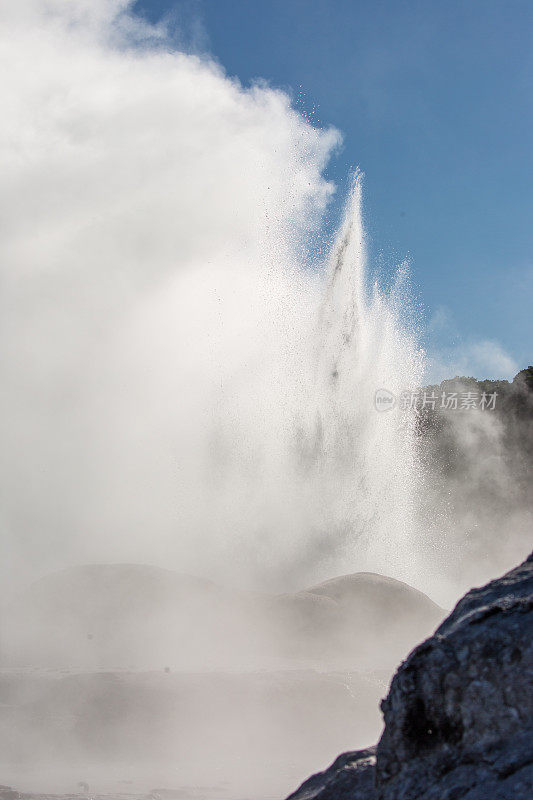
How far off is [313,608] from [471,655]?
18.9 meters

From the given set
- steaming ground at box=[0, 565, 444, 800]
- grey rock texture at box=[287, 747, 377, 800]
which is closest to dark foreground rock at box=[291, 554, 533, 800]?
grey rock texture at box=[287, 747, 377, 800]

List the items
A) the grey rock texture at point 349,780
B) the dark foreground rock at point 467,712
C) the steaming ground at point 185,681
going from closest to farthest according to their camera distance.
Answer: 1. the dark foreground rock at point 467,712
2. the grey rock texture at point 349,780
3. the steaming ground at point 185,681

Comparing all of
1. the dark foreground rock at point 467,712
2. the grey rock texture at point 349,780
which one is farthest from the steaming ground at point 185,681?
the dark foreground rock at point 467,712

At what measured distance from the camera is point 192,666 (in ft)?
50.5

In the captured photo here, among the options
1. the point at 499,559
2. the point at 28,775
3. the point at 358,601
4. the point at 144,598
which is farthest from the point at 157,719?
the point at 499,559

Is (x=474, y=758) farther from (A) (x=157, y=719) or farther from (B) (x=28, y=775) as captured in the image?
(A) (x=157, y=719)

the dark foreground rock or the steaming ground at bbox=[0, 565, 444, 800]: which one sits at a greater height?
the steaming ground at bbox=[0, 565, 444, 800]

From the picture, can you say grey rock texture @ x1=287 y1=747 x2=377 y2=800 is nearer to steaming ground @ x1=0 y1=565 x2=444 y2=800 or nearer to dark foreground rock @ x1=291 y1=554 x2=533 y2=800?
dark foreground rock @ x1=291 y1=554 x2=533 y2=800

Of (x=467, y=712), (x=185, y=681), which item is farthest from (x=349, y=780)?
(x=185, y=681)

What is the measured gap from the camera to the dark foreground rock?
2092 mm

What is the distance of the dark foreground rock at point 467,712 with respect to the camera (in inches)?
82.4

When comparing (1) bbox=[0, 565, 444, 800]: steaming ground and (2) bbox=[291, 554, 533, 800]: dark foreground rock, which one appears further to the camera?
(1) bbox=[0, 565, 444, 800]: steaming ground

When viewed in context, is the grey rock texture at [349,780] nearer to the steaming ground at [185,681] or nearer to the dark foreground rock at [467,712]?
the dark foreground rock at [467,712]

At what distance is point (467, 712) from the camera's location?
2.24 meters
